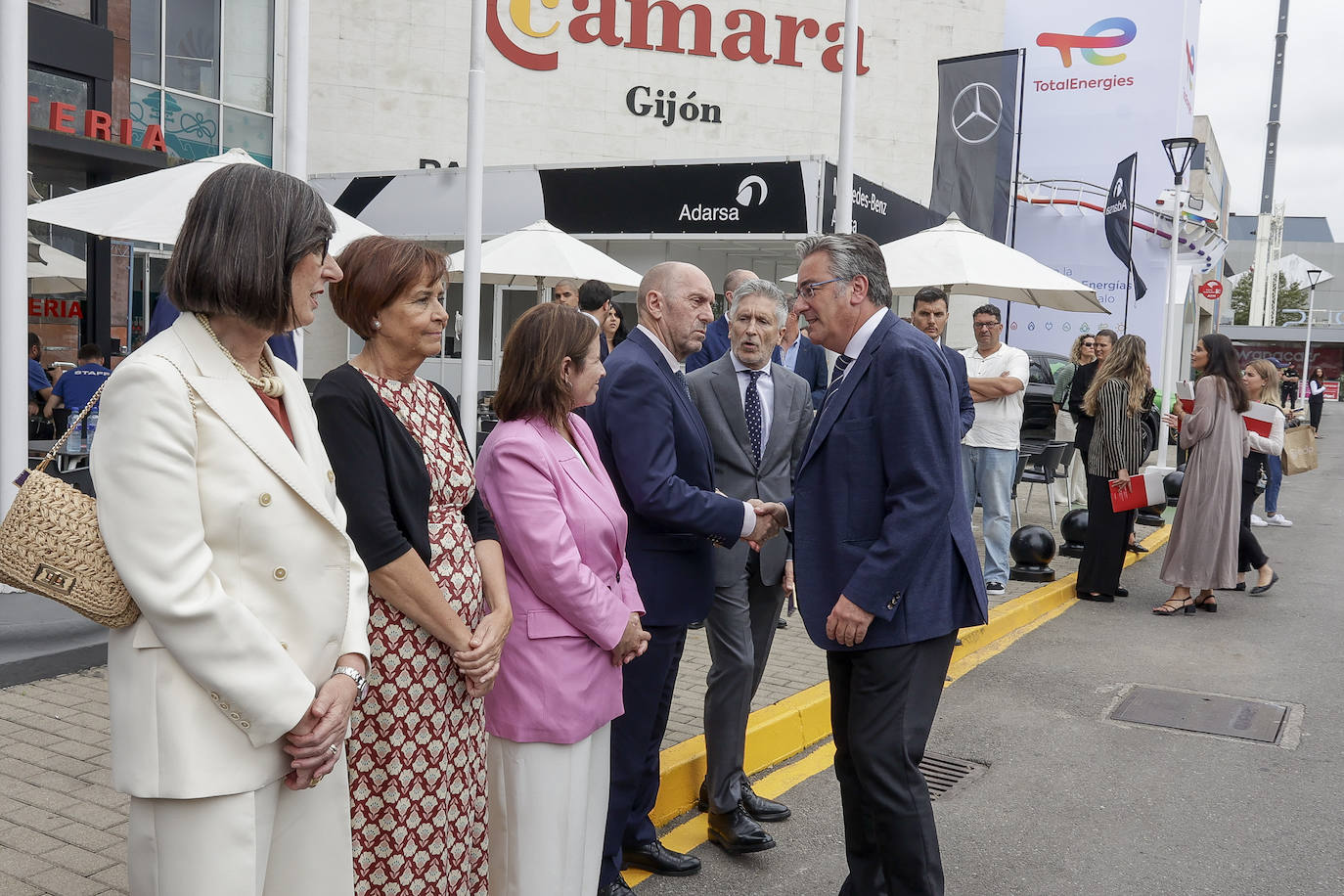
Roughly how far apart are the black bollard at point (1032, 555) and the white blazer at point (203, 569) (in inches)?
325

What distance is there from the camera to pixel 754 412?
4496mm

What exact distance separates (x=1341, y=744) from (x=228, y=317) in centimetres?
585

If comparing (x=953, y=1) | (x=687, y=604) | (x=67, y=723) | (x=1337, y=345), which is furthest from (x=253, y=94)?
(x=1337, y=345)

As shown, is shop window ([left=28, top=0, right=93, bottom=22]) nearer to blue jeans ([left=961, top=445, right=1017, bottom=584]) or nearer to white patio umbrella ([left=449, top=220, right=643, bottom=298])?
white patio umbrella ([left=449, top=220, right=643, bottom=298])

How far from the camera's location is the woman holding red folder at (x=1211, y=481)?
8.70 metres

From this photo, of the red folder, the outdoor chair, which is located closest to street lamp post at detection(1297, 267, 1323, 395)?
the outdoor chair

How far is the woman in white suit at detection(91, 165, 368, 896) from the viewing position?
193 centimetres

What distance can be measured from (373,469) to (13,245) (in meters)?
4.41

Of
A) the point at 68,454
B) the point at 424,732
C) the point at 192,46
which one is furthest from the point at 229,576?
the point at 192,46

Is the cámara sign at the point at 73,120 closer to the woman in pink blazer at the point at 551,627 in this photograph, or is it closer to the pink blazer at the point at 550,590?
the woman in pink blazer at the point at 551,627

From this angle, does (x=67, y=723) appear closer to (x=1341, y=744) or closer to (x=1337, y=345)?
(x=1341, y=744)

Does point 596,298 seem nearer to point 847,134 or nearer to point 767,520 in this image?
point 847,134

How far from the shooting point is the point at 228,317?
2.13 meters

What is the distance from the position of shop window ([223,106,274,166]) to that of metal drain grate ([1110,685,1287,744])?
18646 millimetres
